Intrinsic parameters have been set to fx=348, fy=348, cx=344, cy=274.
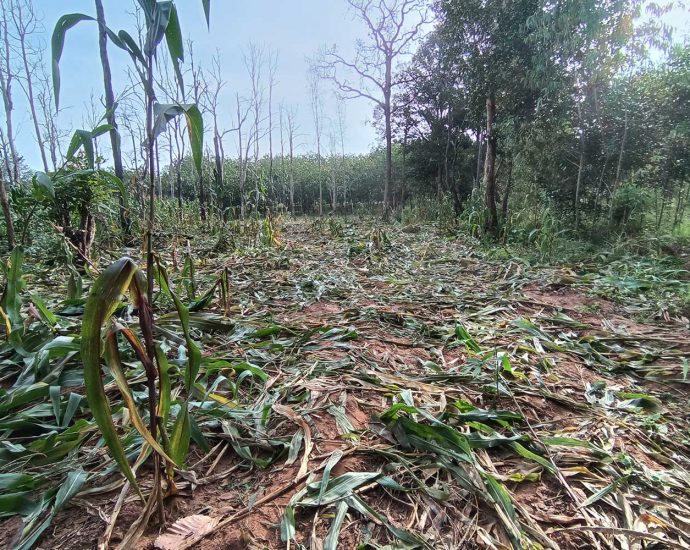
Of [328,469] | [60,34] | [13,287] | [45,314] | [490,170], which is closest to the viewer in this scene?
[60,34]

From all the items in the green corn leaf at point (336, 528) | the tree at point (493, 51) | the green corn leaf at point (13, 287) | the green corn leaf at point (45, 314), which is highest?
the tree at point (493, 51)

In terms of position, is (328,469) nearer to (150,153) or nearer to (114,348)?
(114,348)

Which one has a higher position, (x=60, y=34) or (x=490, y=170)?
(x=490, y=170)

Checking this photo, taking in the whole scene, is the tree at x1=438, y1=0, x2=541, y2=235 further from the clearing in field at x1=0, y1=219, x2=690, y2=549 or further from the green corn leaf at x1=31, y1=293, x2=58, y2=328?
the green corn leaf at x1=31, y1=293, x2=58, y2=328

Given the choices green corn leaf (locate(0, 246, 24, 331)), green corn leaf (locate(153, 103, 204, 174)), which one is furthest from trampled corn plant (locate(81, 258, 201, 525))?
green corn leaf (locate(0, 246, 24, 331))

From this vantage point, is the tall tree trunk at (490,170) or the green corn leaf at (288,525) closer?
the green corn leaf at (288,525)

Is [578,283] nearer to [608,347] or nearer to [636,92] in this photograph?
[608,347]

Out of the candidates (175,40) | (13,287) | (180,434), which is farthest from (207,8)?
(13,287)

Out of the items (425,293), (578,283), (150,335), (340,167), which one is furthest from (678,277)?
(340,167)

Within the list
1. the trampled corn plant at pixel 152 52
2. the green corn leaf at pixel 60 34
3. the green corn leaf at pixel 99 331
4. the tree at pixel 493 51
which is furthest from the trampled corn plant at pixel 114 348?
the tree at pixel 493 51

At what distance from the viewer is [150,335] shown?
711mm

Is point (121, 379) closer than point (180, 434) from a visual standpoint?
Yes

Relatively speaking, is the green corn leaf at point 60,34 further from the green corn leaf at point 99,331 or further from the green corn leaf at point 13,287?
the green corn leaf at point 13,287

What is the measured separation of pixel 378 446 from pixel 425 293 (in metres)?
2.14
